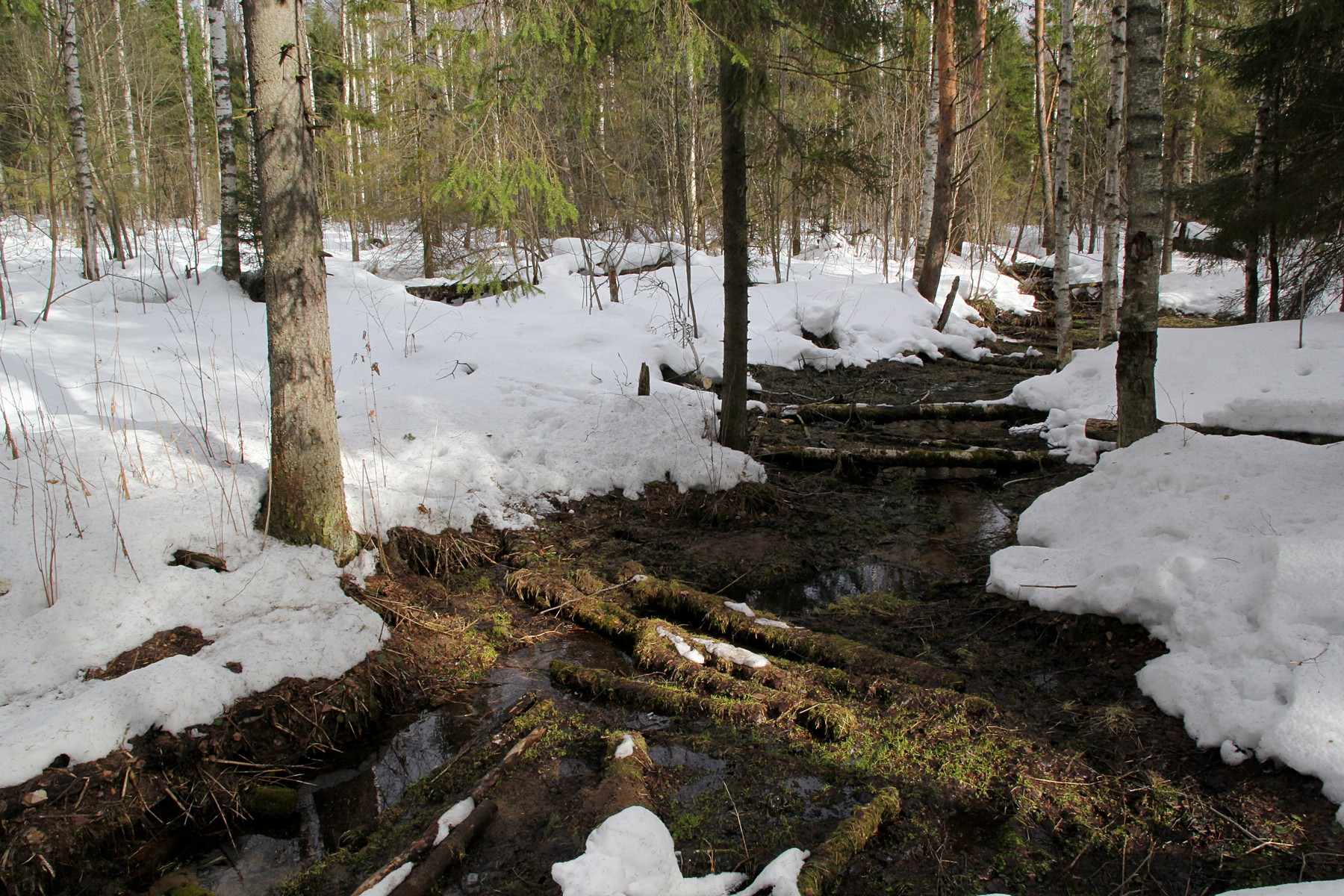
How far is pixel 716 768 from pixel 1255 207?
12.4 meters

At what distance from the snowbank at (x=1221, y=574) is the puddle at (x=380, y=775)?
9.19 feet

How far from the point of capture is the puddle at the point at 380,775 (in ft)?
9.30

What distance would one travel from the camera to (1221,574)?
11.6ft

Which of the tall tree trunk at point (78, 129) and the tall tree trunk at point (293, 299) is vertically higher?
the tall tree trunk at point (78, 129)

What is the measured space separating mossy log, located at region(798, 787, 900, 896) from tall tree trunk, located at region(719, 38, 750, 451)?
4.47 meters

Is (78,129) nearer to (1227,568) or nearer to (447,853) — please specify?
(447,853)

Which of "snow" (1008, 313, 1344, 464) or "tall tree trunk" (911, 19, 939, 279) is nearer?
"snow" (1008, 313, 1344, 464)

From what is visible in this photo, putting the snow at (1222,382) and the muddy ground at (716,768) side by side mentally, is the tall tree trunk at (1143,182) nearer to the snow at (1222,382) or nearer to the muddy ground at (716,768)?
the snow at (1222,382)

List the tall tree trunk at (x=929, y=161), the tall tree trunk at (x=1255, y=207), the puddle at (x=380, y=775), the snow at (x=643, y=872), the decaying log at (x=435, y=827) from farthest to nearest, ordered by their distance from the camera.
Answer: the tall tree trunk at (x=929, y=161) < the tall tree trunk at (x=1255, y=207) < the puddle at (x=380, y=775) < the decaying log at (x=435, y=827) < the snow at (x=643, y=872)

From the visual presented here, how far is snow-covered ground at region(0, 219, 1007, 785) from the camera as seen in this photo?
3.55m

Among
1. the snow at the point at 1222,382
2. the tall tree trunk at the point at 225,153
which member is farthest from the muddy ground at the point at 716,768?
the tall tree trunk at the point at 225,153

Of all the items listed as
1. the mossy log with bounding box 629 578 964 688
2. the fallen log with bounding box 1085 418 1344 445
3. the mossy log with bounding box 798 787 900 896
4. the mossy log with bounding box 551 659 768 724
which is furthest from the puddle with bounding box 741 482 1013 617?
the mossy log with bounding box 798 787 900 896

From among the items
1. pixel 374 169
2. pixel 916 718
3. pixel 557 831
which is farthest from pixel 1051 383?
pixel 374 169

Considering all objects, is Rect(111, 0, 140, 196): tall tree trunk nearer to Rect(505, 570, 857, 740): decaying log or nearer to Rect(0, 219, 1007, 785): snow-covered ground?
Rect(0, 219, 1007, 785): snow-covered ground
